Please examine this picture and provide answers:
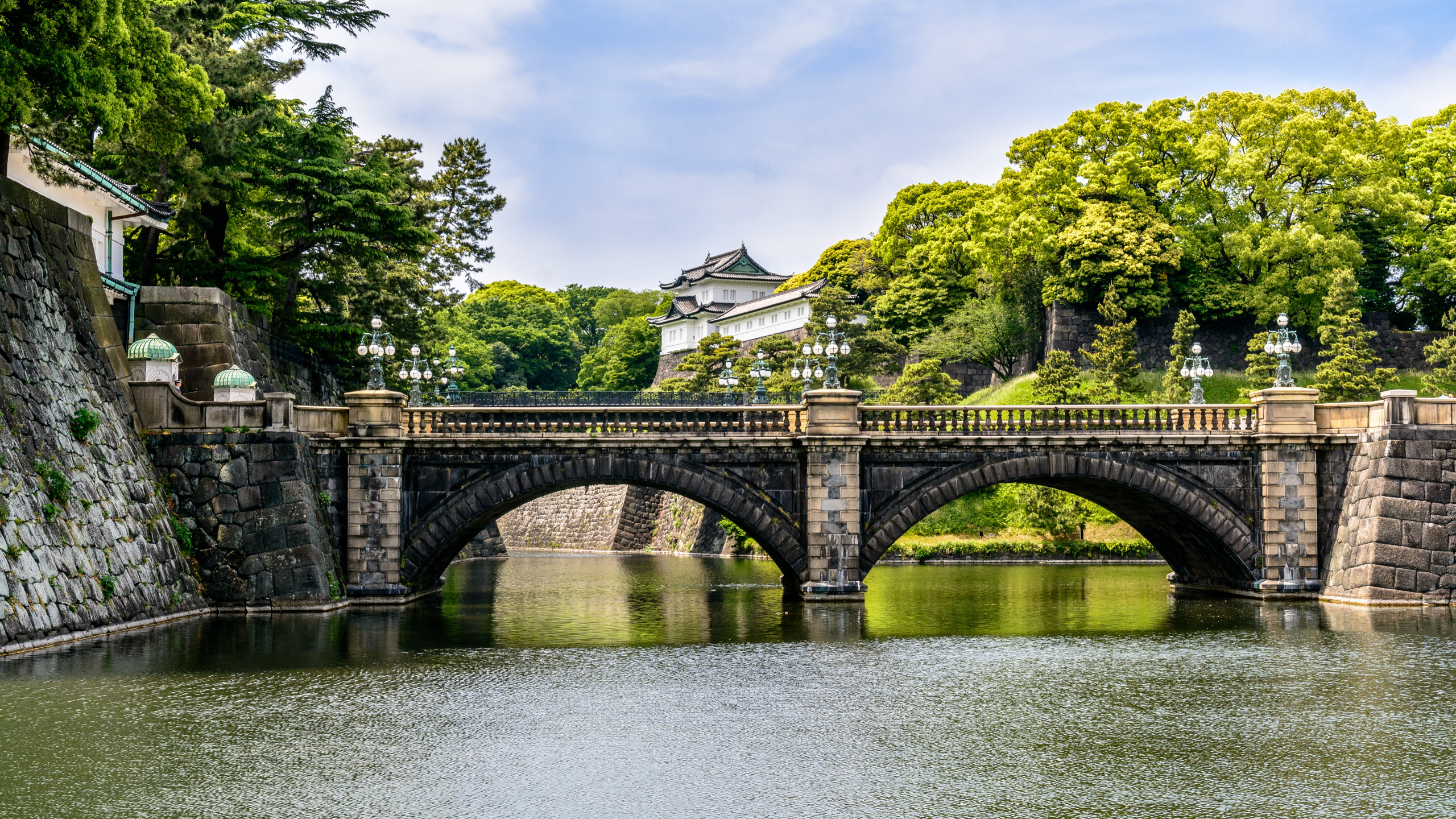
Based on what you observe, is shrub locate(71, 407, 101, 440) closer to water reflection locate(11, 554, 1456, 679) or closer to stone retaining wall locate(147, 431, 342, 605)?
stone retaining wall locate(147, 431, 342, 605)

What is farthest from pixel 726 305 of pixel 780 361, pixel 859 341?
pixel 859 341

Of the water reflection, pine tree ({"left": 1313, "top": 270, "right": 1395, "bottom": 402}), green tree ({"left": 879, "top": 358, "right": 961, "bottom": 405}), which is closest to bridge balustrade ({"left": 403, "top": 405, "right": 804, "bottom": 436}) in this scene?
the water reflection

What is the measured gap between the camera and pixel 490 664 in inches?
945

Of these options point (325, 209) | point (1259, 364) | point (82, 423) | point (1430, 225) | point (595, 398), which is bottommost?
point (82, 423)

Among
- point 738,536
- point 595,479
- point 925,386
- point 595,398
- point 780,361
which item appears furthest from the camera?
point 780,361

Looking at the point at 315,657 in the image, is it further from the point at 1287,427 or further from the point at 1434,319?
the point at 1434,319

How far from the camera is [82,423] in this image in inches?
1076

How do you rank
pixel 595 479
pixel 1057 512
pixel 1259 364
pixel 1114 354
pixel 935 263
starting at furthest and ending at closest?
pixel 935 263
pixel 1114 354
pixel 1259 364
pixel 1057 512
pixel 595 479

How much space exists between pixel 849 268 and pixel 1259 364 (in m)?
34.0

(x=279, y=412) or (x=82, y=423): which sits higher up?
(x=279, y=412)

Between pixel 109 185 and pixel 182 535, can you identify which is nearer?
pixel 182 535

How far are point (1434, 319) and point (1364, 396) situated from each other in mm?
18736

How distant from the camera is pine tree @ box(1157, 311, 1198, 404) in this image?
54.6 m

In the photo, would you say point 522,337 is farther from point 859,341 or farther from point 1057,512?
point 1057,512
